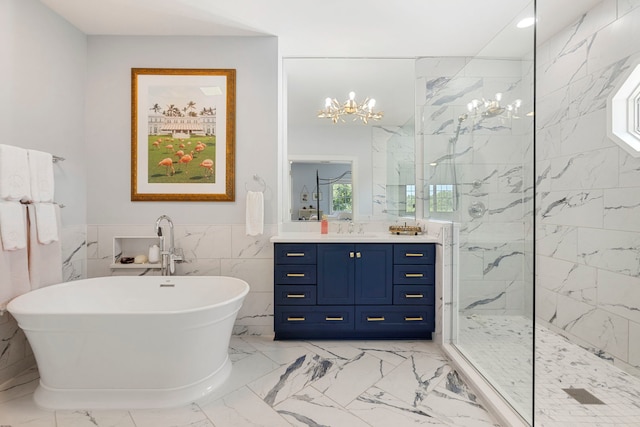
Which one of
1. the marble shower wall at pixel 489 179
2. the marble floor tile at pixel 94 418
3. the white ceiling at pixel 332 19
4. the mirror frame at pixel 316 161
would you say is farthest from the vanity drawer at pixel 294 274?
the white ceiling at pixel 332 19

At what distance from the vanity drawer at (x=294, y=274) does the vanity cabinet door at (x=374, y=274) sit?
1.25 feet

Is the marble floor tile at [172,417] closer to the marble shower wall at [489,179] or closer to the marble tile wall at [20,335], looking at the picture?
the marble tile wall at [20,335]

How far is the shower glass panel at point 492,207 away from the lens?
1.65m

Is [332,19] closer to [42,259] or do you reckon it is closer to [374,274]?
[374,274]

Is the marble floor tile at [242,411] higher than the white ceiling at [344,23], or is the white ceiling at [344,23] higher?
the white ceiling at [344,23]

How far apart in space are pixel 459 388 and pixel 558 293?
1354 mm

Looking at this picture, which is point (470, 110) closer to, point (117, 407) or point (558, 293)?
point (558, 293)

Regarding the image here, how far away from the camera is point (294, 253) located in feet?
8.68

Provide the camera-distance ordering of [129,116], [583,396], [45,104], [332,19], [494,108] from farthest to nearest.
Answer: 1. [129,116]
2. [332,19]
3. [45,104]
4. [494,108]
5. [583,396]

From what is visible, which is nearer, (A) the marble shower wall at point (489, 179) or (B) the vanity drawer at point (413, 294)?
(A) the marble shower wall at point (489, 179)

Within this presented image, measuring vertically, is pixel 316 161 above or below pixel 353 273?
above

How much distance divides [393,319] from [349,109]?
2.04m

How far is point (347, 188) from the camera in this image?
318cm

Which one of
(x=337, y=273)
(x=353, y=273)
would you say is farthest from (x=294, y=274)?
(x=353, y=273)
